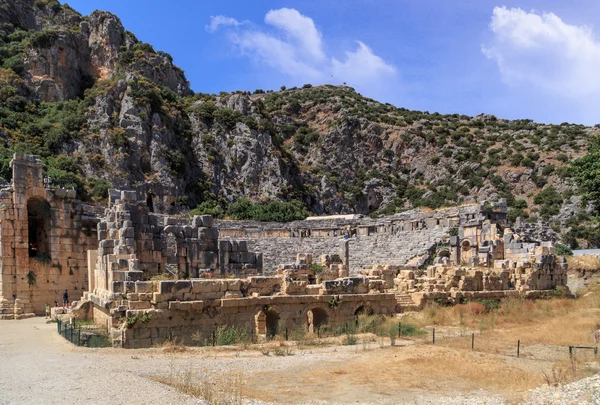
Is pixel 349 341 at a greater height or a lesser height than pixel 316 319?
lesser

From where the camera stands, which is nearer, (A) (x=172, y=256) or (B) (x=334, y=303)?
(B) (x=334, y=303)

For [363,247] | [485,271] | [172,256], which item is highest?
[172,256]

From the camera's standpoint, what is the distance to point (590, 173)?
74.3 feet

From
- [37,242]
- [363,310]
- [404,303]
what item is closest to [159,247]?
[363,310]

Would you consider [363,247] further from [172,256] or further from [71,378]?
[71,378]

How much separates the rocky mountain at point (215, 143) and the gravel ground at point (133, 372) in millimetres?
26338

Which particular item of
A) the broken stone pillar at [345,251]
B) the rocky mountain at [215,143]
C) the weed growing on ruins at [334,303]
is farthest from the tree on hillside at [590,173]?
the rocky mountain at [215,143]

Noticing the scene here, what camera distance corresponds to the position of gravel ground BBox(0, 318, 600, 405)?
7.79m

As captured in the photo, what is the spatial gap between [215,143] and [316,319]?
138 feet

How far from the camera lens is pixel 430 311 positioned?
1850cm

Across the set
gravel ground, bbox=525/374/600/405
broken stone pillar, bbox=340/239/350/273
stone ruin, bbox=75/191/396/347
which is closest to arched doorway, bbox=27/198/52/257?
stone ruin, bbox=75/191/396/347

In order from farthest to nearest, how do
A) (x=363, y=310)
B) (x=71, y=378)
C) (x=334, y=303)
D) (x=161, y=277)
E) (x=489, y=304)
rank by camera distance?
(x=489, y=304) → (x=363, y=310) → (x=334, y=303) → (x=161, y=277) → (x=71, y=378)

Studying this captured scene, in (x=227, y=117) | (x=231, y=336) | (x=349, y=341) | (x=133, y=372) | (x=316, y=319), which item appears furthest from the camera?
(x=227, y=117)

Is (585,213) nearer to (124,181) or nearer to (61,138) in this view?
(124,181)
